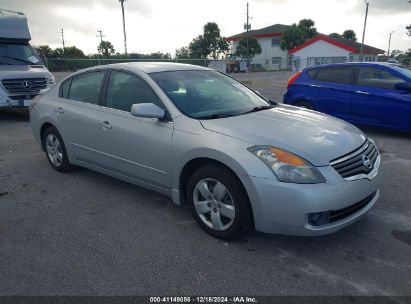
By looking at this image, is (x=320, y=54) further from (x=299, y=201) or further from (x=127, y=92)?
(x=299, y=201)

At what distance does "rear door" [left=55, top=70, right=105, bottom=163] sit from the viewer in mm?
4461

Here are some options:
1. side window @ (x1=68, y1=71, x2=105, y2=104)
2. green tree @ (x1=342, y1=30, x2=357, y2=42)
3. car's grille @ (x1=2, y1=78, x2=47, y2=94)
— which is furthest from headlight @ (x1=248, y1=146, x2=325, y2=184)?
green tree @ (x1=342, y1=30, x2=357, y2=42)

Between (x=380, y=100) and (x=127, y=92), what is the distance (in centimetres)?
515

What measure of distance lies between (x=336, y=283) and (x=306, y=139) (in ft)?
3.94

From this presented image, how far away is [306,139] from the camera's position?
3189 mm

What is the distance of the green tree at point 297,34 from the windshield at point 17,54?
50.5 meters

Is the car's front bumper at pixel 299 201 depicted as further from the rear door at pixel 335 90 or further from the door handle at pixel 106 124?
the rear door at pixel 335 90

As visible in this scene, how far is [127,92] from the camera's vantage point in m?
4.16

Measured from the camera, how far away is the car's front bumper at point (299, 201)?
2832mm

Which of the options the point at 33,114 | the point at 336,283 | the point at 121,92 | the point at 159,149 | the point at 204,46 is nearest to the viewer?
the point at 336,283

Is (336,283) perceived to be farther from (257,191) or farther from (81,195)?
(81,195)

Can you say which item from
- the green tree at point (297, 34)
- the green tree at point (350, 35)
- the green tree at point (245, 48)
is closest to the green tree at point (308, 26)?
the green tree at point (297, 34)

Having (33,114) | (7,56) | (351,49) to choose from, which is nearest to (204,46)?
(351,49)

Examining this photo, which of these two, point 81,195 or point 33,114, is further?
point 33,114
